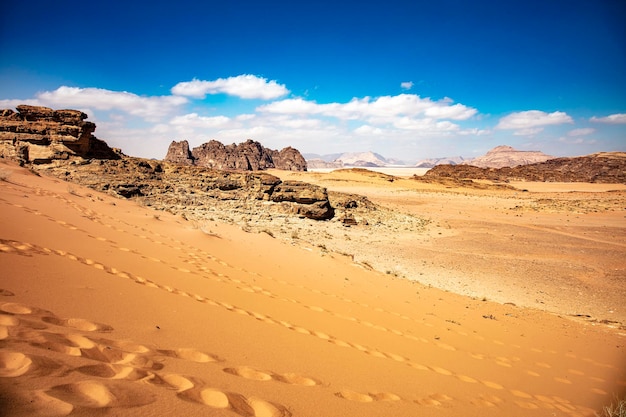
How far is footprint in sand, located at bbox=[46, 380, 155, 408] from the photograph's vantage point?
63.3 inches

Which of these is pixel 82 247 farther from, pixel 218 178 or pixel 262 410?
pixel 218 178

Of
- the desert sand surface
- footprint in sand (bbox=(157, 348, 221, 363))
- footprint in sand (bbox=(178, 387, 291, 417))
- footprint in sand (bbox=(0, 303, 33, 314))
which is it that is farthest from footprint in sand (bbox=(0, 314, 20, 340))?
footprint in sand (bbox=(178, 387, 291, 417))

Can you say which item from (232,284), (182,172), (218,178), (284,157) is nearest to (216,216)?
(218,178)

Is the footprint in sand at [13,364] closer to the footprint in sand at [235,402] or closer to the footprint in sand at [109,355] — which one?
the footprint in sand at [109,355]

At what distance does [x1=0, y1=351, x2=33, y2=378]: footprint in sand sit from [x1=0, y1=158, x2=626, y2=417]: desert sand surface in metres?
0.01

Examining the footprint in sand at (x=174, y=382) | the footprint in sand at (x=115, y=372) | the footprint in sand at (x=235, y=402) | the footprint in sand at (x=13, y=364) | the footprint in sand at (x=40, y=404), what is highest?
the footprint in sand at (x=13, y=364)

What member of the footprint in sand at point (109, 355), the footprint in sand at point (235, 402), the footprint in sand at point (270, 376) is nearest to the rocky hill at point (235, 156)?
the footprint in sand at point (109, 355)

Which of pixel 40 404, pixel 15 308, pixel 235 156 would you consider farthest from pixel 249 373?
pixel 235 156

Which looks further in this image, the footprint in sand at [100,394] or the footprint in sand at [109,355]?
the footprint in sand at [109,355]

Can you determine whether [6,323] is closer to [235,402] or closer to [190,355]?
[190,355]

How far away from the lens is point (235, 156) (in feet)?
301

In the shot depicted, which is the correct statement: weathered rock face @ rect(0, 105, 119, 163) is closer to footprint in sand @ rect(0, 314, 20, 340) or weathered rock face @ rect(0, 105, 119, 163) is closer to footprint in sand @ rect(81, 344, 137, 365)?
footprint in sand @ rect(0, 314, 20, 340)

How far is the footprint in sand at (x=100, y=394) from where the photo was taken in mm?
1608

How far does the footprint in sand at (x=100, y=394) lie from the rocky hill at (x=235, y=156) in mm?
82124
